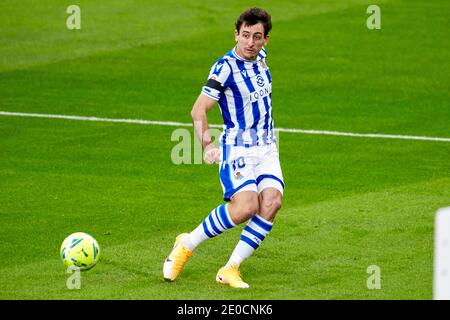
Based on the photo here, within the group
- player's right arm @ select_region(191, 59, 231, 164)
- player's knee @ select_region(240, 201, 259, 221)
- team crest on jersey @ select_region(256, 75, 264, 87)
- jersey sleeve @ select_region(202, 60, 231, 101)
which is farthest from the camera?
team crest on jersey @ select_region(256, 75, 264, 87)

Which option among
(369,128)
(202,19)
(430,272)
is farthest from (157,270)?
(202,19)

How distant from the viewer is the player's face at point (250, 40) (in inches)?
426

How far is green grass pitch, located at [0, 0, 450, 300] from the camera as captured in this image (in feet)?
37.5

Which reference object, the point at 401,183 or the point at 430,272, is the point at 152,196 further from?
the point at 430,272

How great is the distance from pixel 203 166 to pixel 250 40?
539 cm

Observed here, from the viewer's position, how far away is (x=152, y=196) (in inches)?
570

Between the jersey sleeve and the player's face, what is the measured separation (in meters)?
0.21

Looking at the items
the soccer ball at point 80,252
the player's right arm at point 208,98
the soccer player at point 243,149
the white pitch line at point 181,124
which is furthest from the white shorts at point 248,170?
the white pitch line at point 181,124

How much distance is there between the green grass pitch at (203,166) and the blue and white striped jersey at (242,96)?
134 centimetres

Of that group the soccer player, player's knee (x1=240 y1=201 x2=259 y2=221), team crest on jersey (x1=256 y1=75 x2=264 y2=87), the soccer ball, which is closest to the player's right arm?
the soccer player

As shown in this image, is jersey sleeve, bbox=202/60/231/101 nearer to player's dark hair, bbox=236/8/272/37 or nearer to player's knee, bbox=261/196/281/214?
player's dark hair, bbox=236/8/272/37

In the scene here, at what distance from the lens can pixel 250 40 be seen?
10883mm

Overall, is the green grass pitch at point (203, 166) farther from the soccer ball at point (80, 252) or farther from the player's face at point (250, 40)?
the player's face at point (250, 40)
